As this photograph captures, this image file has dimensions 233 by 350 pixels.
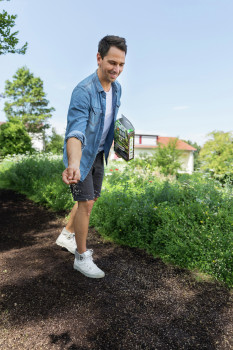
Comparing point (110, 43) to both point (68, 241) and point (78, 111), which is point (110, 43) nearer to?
point (78, 111)

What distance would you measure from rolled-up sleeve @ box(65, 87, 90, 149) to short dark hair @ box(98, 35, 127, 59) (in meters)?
0.36

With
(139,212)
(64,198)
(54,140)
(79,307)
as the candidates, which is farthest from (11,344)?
(54,140)

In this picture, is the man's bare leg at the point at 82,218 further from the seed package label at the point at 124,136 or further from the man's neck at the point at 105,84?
the man's neck at the point at 105,84

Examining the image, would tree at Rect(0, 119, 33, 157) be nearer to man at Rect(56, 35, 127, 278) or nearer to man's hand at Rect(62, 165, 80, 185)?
man at Rect(56, 35, 127, 278)

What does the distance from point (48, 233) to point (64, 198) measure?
1240 mm

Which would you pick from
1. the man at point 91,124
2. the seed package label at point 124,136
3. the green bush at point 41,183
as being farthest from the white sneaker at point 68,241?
the green bush at point 41,183

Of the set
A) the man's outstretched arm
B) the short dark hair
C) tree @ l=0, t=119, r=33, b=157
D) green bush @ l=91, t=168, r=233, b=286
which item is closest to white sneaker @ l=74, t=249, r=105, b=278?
green bush @ l=91, t=168, r=233, b=286

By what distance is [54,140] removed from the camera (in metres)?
31.6

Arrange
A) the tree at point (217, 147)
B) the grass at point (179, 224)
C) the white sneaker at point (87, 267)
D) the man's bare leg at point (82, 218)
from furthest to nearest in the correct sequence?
1. the tree at point (217, 147)
2. the grass at point (179, 224)
3. the white sneaker at point (87, 267)
4. the man's bare leg at point (82, 218)

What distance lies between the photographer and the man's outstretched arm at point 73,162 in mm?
1797

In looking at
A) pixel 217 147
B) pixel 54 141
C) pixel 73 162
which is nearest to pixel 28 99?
pixel 54 141

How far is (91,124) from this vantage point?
2381 millimetres

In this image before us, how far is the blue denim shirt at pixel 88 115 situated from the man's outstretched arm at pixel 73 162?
16cm

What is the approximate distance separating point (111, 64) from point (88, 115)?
46 cm
